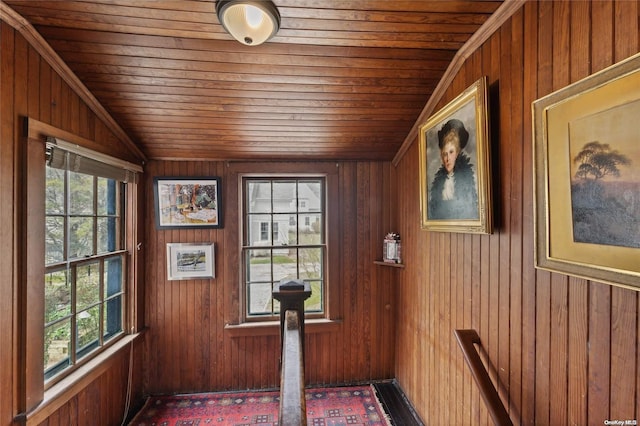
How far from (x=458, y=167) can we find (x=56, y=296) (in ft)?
8.14

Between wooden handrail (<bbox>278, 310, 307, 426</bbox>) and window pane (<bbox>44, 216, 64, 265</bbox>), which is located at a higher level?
window pane (<bbox>44, 216, 64, 265</bbox>)

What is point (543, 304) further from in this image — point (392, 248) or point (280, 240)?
point (280, 240)

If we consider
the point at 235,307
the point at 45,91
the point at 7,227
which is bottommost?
the point at 235,307

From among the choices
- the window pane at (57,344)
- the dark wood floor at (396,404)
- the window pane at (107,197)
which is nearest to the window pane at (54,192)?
the window pane at (107,197)

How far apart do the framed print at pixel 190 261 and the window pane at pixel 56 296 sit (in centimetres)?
76

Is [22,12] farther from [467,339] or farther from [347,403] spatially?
[347,403]

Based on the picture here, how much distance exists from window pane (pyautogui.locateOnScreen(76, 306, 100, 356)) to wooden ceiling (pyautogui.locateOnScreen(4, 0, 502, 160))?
1.34 meters

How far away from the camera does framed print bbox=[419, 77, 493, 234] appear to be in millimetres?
1303

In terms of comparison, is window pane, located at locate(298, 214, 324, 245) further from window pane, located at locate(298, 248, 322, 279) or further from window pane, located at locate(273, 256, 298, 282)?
window pane, located at locate(273, 256, 298, 282)

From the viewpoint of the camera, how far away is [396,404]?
2.28m

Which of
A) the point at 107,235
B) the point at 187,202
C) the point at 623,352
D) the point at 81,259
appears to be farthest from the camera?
the point at 187,202

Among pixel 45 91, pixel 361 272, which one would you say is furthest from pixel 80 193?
pixel 361 272

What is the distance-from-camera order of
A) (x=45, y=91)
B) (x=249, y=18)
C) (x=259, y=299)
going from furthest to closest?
1. (x=259, y=299)
2. (x=45, y=91)
3. (x=249, y=18)

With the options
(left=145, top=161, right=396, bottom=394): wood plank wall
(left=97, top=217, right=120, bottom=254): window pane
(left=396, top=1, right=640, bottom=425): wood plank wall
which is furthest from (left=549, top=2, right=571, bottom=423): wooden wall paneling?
(left=97, top=217, right=120, bottom=254): window pane
